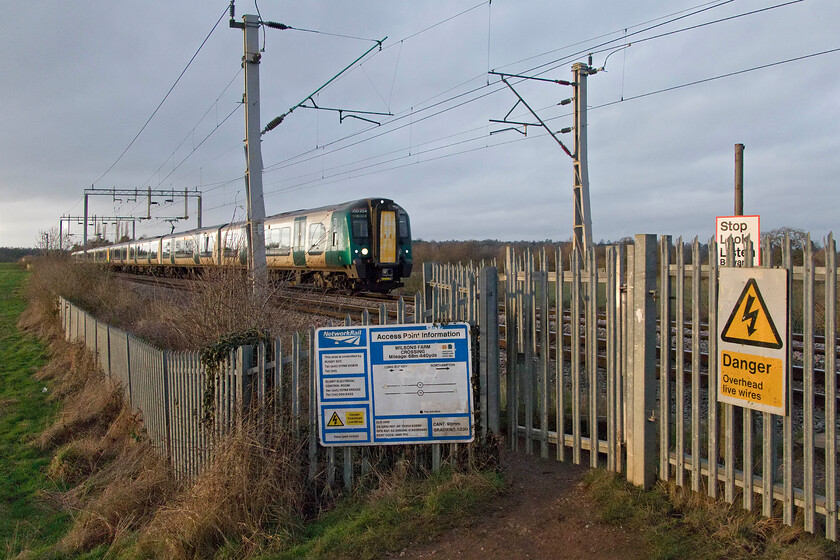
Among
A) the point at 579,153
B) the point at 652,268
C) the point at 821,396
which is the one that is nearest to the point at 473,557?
the point at 652,268

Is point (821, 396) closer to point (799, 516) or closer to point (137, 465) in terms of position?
point (799, 516)

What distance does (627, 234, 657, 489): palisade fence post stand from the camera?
457cm

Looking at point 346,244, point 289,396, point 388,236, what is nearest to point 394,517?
point 289,396

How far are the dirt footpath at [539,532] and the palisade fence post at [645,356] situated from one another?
52 cm

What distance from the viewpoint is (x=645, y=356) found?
4578 mm

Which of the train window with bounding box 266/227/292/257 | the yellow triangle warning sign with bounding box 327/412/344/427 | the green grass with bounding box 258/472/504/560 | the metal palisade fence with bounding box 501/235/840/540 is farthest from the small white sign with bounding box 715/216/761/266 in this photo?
the train window with bounding box 266/227/292/257

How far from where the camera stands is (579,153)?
51.7 ft

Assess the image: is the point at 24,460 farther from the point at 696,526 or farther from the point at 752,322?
the point at 752,322

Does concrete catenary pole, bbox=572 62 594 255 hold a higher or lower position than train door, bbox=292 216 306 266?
higher

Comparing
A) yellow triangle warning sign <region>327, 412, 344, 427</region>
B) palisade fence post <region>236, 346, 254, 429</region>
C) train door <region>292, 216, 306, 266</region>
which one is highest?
train door <region>292, 216, 306, 266</region>

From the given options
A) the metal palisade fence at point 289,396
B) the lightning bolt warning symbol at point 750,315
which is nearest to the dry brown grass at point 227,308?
the metal palisade fence at point 289,396

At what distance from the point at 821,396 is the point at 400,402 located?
4.68m

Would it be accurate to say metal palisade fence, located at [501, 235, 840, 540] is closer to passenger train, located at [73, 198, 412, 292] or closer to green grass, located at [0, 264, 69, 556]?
green grass, located at [0, 264, 69, 556]

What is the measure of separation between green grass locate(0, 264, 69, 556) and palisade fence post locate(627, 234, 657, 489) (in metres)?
5.63
